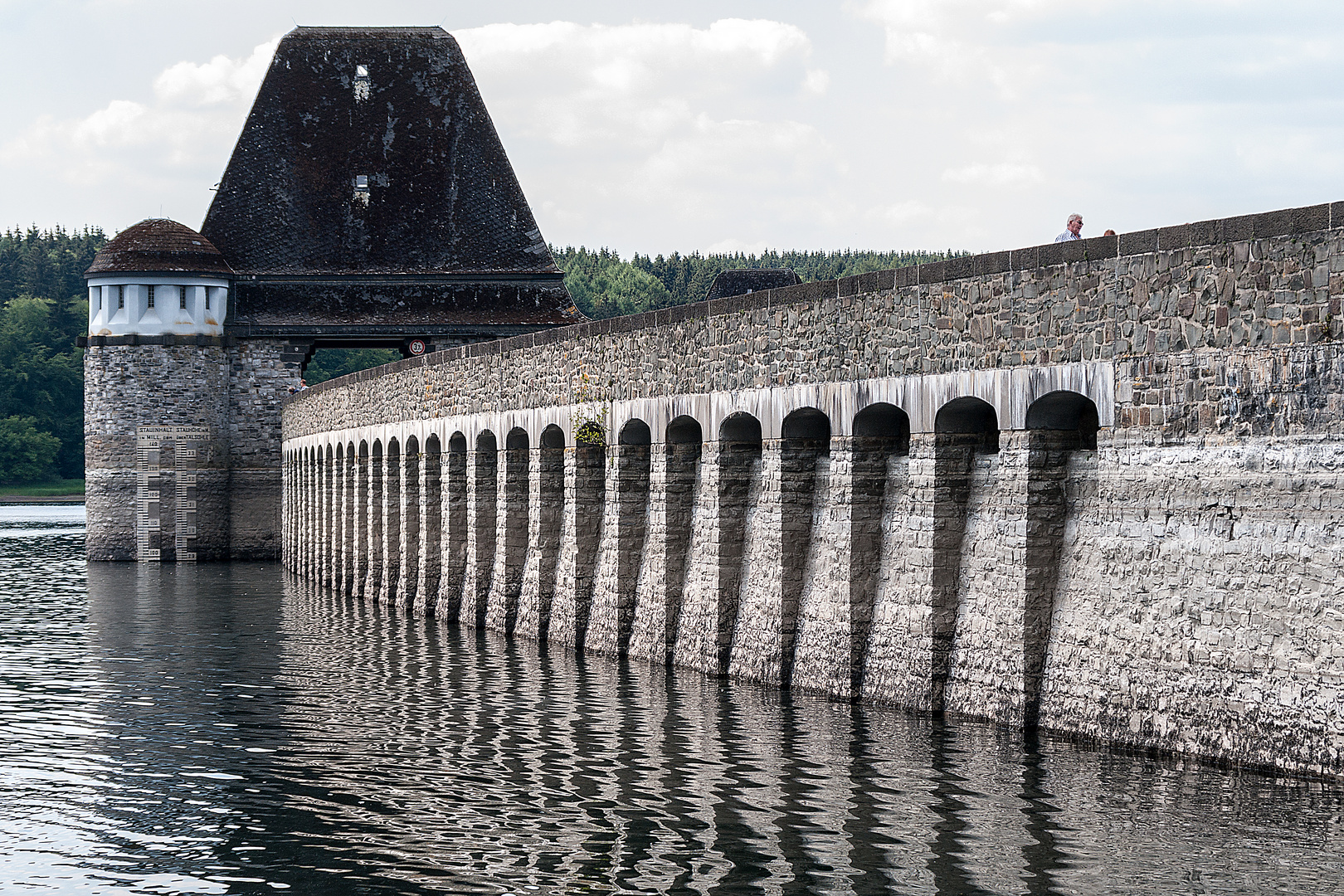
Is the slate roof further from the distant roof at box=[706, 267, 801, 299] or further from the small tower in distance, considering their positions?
the distant roof at box=[706, 267, 801, 299]

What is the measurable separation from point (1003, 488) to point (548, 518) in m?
13.1

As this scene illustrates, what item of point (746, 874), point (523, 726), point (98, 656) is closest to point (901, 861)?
point (746, 874)

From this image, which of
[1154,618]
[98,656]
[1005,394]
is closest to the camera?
[1154,618]

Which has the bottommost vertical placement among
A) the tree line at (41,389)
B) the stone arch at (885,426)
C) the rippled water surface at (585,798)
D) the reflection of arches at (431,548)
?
the rippled water surface at (585,798)

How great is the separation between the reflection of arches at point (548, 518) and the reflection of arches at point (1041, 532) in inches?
522

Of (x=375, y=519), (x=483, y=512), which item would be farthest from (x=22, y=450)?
(x=483, y=512)

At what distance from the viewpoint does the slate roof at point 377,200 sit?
200 ft

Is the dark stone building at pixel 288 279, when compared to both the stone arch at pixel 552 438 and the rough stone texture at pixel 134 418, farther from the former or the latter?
the stone arch at pixel 552 438

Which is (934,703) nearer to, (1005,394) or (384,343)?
(1005,394)

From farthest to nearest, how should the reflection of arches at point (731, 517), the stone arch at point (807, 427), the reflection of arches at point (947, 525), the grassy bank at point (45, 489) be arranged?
the grassy bank at point (45, 489), the reflection of arches at point (731, 517), the stone arch at point (807, 427), the reflection of arches at point (947, 525)

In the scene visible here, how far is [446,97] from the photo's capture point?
6569cm

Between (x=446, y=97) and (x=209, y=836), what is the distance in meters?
53.6

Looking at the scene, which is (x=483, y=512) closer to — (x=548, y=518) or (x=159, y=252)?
(x=548, y=518)

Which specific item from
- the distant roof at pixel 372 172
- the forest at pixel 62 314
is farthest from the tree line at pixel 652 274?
the distant roof at pixel 372 172
